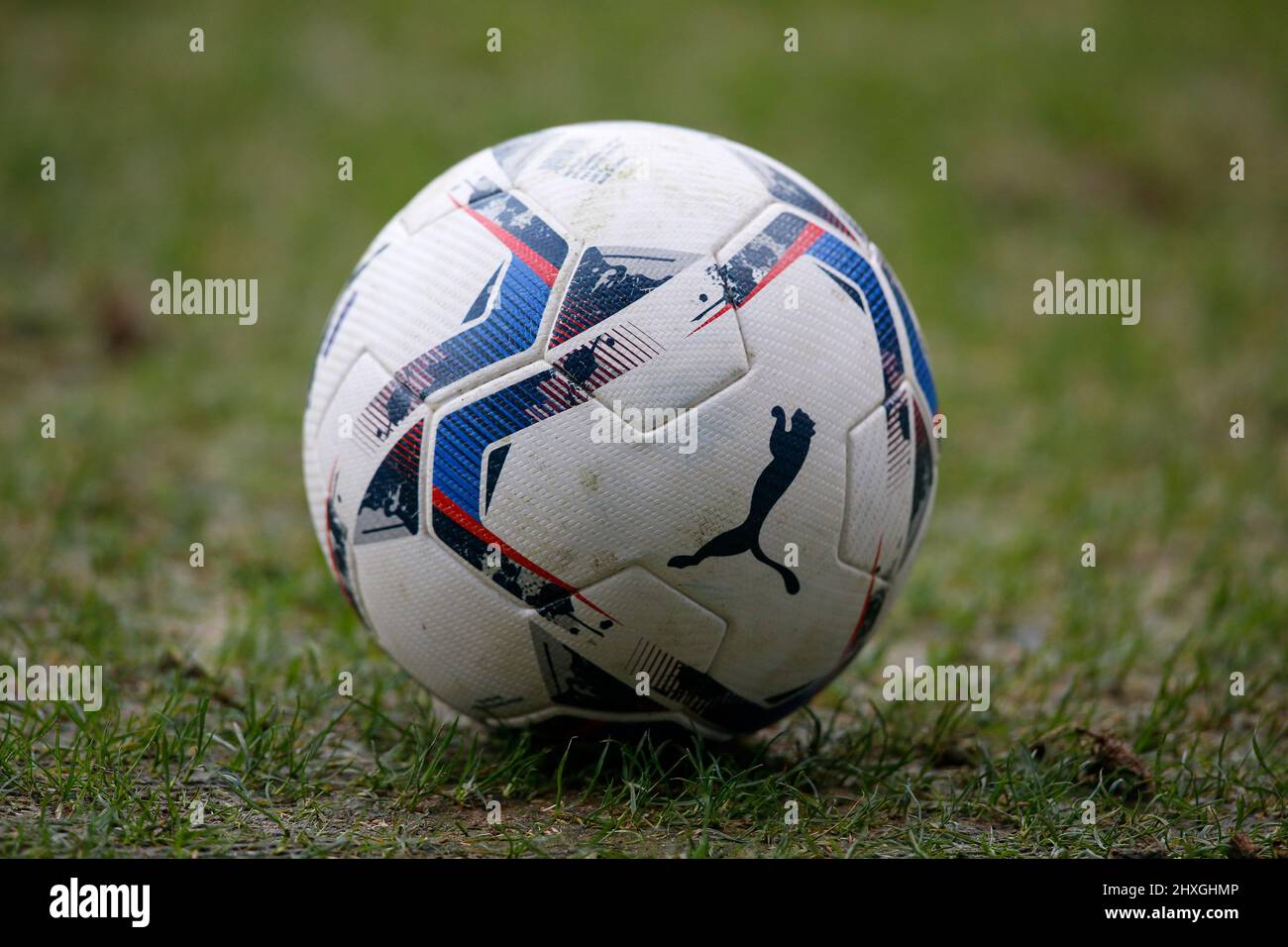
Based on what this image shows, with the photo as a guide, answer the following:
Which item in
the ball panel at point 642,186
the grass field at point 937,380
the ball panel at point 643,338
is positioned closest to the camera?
the ball panel at point 643,338

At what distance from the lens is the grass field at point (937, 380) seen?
304 centimetres

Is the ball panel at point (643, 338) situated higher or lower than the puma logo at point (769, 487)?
higher

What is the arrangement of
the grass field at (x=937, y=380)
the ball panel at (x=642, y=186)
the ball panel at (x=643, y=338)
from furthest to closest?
the grass field at (x=937, y=380)
the ball panel at (x=642, y=186)
the ball panel at (x=643, y=338)

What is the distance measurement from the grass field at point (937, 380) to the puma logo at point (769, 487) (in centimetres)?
54

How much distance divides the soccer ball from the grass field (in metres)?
0.32

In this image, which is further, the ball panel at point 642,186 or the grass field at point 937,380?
the grass field at point 937,380

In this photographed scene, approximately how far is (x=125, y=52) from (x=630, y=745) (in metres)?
8.57

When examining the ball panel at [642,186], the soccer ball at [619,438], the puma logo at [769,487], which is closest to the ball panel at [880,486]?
the soccer ball at [619,438]

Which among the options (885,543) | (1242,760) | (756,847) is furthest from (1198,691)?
(756,847)

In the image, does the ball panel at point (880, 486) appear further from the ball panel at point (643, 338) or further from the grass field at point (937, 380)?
the grass field at point (937, 380)

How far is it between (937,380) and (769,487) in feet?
13.7

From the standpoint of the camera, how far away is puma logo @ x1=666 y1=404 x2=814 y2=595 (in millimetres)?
2795

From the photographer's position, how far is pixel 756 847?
2818 mm

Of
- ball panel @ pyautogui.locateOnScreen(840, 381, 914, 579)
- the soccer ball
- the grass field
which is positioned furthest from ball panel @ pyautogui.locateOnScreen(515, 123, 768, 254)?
the grass field
